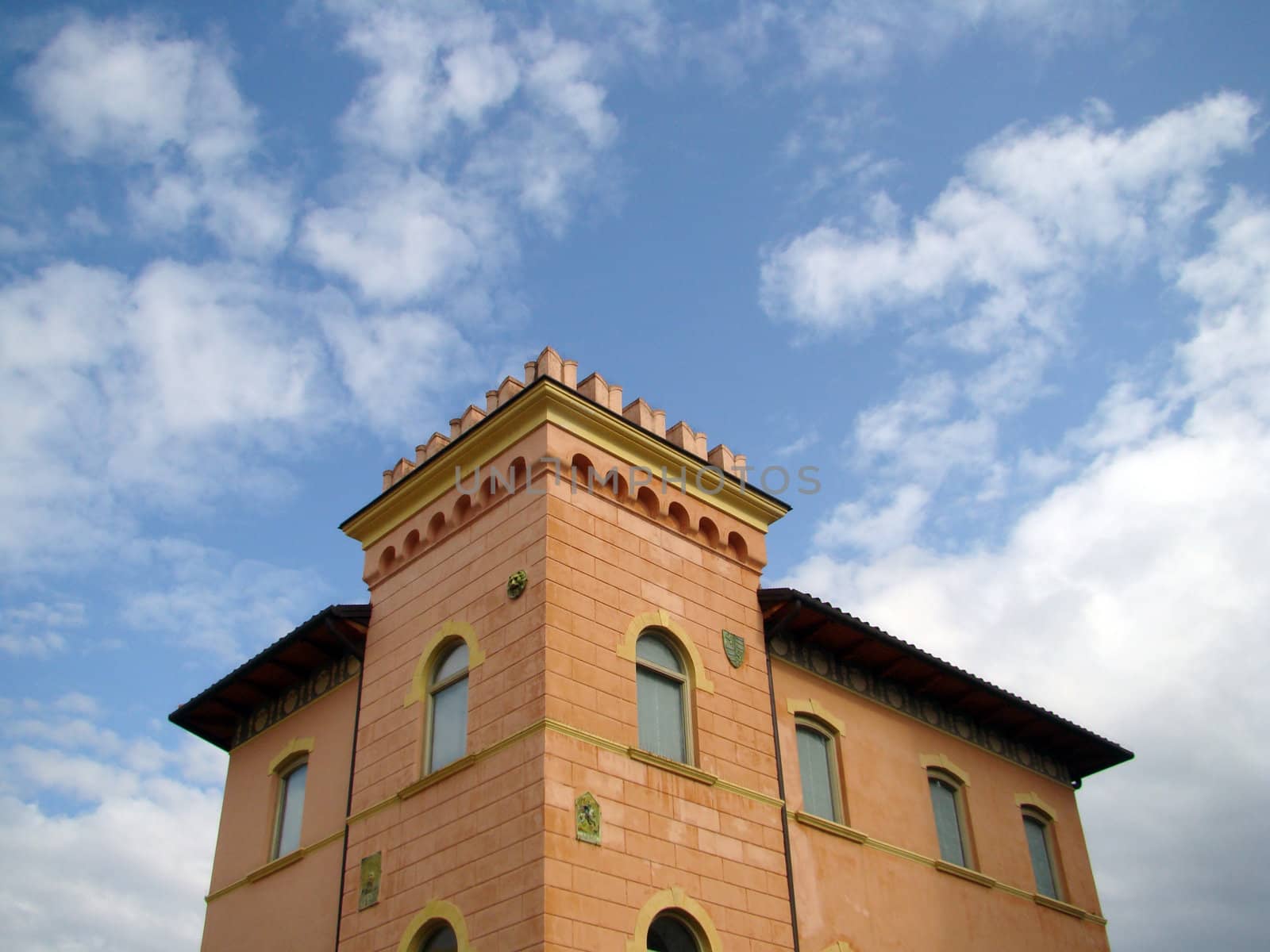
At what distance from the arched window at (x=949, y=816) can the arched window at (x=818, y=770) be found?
2329 mm

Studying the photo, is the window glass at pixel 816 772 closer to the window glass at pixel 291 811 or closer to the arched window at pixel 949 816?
the arched window at pixel 949 816

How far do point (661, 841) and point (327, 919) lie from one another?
491cm

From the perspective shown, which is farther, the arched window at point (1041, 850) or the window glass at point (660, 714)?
the arched window at point (1041, 850)

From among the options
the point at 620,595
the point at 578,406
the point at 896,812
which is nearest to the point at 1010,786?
the point at 896,812

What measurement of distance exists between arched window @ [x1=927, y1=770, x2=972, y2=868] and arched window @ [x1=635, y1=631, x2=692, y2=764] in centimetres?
569

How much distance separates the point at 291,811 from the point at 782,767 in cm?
740

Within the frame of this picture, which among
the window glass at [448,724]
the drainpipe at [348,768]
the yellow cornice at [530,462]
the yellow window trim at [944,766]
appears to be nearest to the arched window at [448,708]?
the window glass at [448,724]

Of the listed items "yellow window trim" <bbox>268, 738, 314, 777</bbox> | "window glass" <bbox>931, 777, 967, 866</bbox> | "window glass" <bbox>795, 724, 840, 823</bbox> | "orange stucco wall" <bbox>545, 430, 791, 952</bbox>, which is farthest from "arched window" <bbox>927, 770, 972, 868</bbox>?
"yellow window trim" <bbox>268, 738, 314, 777</bbox>

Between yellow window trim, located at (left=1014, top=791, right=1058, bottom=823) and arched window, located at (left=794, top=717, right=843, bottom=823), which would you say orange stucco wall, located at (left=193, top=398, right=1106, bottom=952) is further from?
yellow window trim, located at (left=1014, top=791, right=1058, bottom=823)

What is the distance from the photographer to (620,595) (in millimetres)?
15867

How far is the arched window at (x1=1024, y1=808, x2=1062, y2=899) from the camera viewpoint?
21.2m

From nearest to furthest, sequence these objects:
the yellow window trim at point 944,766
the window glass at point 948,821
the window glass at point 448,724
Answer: the window glass at point 448,724 → the window glass at point 948,821 → the yellow window trim at point 944,766

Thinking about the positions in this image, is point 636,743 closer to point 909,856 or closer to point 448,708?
point 448,708

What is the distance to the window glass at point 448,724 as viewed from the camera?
612 inches
